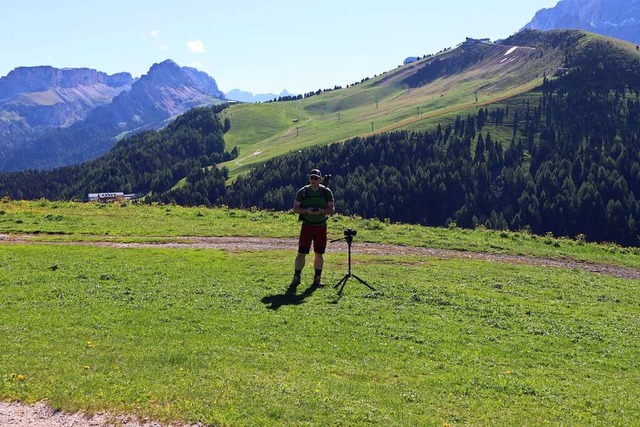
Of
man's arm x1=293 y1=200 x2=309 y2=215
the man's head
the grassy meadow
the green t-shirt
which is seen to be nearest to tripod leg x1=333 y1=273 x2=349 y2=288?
the grassy meadow

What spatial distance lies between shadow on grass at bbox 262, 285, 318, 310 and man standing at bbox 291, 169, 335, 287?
77 centimetres

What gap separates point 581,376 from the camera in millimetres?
13344

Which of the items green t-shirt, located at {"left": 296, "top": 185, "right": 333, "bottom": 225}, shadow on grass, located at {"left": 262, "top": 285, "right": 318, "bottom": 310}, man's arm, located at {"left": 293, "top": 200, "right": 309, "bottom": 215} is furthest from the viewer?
green t-shirt, located at {"left": 296, "top": 185, "right": 333, "bottom": 225}

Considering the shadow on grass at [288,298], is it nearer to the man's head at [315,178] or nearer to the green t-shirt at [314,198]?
the green t-shirt at [314,198]

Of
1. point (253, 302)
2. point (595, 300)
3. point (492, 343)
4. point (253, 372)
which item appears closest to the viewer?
point (253, 372)

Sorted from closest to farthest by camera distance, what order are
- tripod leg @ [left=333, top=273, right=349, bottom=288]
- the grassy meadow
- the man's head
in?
the grassy meadow
the man's head
tripod leg @ [left=333, top=273, right=349, bottom=288]

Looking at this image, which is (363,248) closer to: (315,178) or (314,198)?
(314,198)

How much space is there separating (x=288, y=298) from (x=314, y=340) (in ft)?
14.7

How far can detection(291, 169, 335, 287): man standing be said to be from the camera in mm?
20375

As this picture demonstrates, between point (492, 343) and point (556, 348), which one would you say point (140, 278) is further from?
point (556, 348)

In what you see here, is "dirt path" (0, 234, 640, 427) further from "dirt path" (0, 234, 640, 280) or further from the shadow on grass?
the shadow on grass

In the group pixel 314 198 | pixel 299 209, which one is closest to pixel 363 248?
pixel 314 198

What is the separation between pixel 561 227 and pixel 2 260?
18583cm

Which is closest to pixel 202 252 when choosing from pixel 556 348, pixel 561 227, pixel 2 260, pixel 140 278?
pixel 140 278
